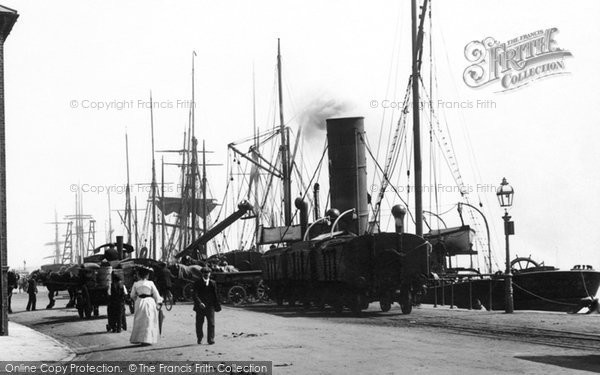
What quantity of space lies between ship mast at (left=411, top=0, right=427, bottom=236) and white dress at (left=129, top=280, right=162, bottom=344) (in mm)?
15448

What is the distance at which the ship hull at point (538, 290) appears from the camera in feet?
100

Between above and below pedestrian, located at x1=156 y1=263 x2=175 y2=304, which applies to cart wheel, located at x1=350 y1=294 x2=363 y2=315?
below

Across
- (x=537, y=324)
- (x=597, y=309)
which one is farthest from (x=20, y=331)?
(x=597, y=309)

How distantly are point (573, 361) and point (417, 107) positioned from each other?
21249mm

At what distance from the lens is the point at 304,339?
1670 centimetres

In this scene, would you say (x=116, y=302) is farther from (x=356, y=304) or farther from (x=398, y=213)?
(x=398, y=213)

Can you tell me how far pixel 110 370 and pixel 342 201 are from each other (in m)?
20.8

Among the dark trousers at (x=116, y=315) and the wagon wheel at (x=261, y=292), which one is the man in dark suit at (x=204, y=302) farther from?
the wagon wheel at (x=261, y=292)

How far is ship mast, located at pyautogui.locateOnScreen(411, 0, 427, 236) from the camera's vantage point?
3162cm

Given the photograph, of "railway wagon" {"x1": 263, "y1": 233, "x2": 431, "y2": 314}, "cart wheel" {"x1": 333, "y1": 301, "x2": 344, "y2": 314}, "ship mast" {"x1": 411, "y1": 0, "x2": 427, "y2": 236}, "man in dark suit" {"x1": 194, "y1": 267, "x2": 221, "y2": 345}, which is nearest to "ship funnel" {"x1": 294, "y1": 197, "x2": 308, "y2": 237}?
"ship mast" {"x1": 411, "y1": 0, "x2": 427, "y2": 236}

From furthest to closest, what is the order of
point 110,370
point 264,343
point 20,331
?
point 20,331 → point 264,343 → point 110,370

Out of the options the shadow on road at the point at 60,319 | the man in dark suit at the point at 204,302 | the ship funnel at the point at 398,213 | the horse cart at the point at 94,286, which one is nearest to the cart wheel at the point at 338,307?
the ship funnel at the point at 398,213

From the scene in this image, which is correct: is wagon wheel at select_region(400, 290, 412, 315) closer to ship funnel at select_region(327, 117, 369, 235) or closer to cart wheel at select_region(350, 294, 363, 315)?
cart wheel at select_region(350, 294, 363, 315)

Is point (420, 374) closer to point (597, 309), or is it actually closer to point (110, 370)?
point (110, 370)
